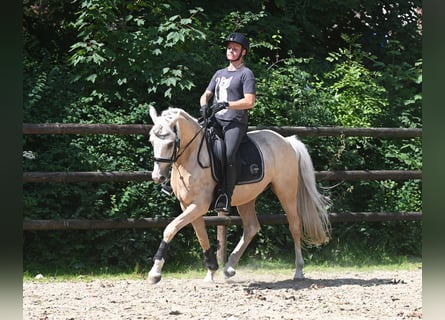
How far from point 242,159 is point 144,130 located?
1.37 metres

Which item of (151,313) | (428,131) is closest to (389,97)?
(151,313)

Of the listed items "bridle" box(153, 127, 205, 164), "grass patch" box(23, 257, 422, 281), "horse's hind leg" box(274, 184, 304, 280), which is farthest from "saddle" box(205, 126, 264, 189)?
"grass patch" box(23, 257, 422, 281)

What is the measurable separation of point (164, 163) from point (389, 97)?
200 inches

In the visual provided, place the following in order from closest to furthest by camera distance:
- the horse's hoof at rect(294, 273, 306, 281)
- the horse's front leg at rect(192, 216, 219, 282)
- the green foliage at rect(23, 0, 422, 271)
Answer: the horse's front leg at rect(192, 216, 219, 282) → the horse's hoof at rect(294, 273, 306, 281) → the green foliage at rect(23, 0, 422, 271)

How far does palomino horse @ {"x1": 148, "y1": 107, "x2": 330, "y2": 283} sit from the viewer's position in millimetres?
5695

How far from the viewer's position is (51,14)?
9.80m

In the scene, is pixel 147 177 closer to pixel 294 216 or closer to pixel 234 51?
pixel 294 216

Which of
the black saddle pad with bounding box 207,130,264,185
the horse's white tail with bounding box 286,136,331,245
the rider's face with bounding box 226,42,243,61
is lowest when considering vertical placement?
the horse's white tail with bounding box 286,136,331,245

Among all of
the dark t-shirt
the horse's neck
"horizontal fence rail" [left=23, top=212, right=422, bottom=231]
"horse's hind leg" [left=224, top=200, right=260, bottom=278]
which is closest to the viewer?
the horse's neck

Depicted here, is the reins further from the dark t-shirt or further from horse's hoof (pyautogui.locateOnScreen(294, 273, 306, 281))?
horse's hoof (pyautogui.locateOnScreen(294, 273, 306, 281))

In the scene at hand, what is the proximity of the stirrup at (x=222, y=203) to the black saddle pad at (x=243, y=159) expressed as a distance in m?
0.18

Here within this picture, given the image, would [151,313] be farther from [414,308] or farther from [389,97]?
[389,97]

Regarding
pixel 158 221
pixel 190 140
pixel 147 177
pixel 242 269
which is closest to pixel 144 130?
pixel 147 177

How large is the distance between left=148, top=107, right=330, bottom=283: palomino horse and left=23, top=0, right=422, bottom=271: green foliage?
1196 mm
